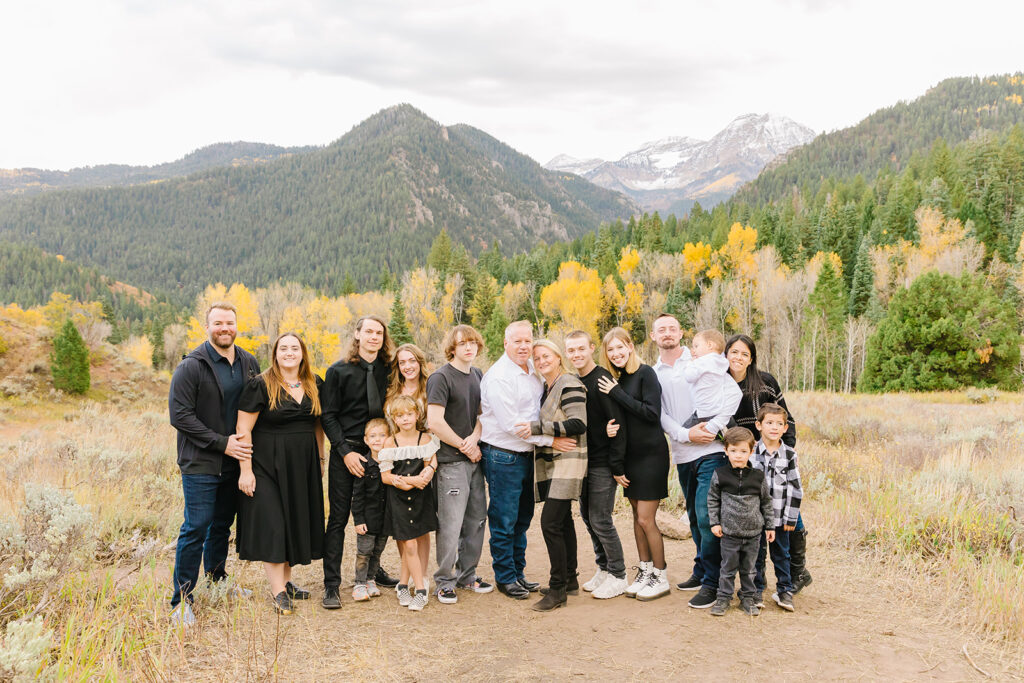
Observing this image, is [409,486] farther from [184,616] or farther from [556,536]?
[184,616]

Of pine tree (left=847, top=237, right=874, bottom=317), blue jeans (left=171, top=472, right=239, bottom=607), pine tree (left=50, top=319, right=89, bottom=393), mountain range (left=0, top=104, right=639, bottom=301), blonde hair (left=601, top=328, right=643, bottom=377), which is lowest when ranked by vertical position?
pine tree (left=50, top=319, right=89, bottom=393)

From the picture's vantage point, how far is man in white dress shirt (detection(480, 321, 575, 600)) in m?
4.70

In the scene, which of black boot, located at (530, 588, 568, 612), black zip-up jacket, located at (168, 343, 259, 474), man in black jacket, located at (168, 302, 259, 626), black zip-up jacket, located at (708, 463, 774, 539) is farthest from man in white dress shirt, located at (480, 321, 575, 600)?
black zip-up jacket, located at (168, 343, 259, 474)

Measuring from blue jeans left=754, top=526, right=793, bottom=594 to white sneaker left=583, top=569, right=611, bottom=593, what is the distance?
3.93 feet

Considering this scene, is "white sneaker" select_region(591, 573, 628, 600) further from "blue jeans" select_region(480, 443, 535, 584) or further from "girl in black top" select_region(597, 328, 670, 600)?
"blue jeans" select_region(480, 443, 535, 584)

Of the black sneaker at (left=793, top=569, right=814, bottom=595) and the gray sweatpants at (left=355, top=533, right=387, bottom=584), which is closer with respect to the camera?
the black sneaker at (left=793, top=569, right=814, bottom=595)

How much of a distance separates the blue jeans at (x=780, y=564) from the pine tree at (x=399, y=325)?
4231 cm

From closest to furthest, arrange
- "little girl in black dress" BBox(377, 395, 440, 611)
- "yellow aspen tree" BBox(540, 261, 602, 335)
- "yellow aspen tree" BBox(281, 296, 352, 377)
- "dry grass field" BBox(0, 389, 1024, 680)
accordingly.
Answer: "dry grass field" BBox(0, 389, 1024, 680), "little girl in black dress" BBox(377, 395, 440, 611), "yellow aspen tree" BBox(281, 296, 352, 377), "yellow aspen tree" BBox(540, 261, 602, 335)

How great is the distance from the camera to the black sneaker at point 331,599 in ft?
14.9

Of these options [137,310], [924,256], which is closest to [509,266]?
[924,256]

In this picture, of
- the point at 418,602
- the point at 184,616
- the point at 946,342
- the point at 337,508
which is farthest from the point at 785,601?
the point at 946,342

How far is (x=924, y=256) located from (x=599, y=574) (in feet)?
156

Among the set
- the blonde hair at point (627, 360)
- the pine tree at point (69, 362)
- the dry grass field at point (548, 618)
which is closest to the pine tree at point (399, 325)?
the pine tree at point (69, 362)

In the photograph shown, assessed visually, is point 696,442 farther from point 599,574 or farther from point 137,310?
point 137,310
